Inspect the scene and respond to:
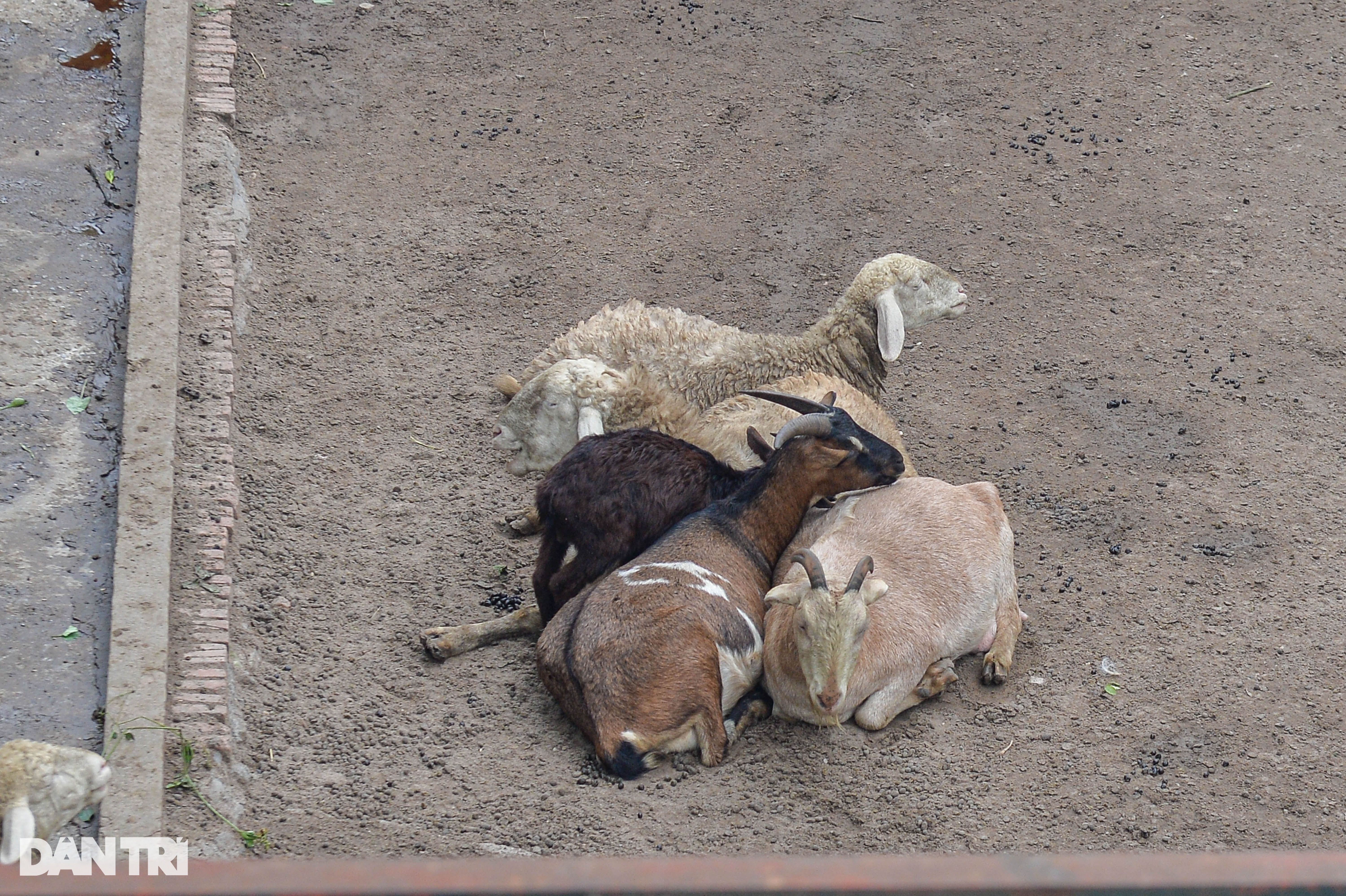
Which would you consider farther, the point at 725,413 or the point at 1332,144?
the point at 1332,144

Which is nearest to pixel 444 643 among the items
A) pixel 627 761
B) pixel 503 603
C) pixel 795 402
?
pixel 503 603

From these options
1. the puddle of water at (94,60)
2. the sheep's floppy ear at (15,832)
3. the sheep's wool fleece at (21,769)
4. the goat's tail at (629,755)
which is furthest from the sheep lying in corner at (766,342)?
the puddle of water at (94,60)

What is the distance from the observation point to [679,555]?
205 inches

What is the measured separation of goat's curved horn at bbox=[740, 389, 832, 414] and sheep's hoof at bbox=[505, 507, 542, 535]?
1190 mm

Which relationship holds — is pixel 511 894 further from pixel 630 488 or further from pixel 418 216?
pixel 418 216

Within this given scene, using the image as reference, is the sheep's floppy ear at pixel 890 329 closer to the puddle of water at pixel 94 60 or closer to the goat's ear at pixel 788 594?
the goat's ear at pixel 788 594

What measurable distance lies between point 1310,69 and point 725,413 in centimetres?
600

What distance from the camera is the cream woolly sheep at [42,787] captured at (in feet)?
11.8

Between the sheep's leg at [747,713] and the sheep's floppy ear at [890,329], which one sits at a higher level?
the sheep's floppy ear at [890,329]

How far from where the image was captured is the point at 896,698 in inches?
198

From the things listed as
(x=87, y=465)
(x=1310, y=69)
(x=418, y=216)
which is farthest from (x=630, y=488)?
(x=1310, y=69)

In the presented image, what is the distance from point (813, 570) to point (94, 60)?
6.82m

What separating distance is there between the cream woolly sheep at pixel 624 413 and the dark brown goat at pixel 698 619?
0.46 meters
